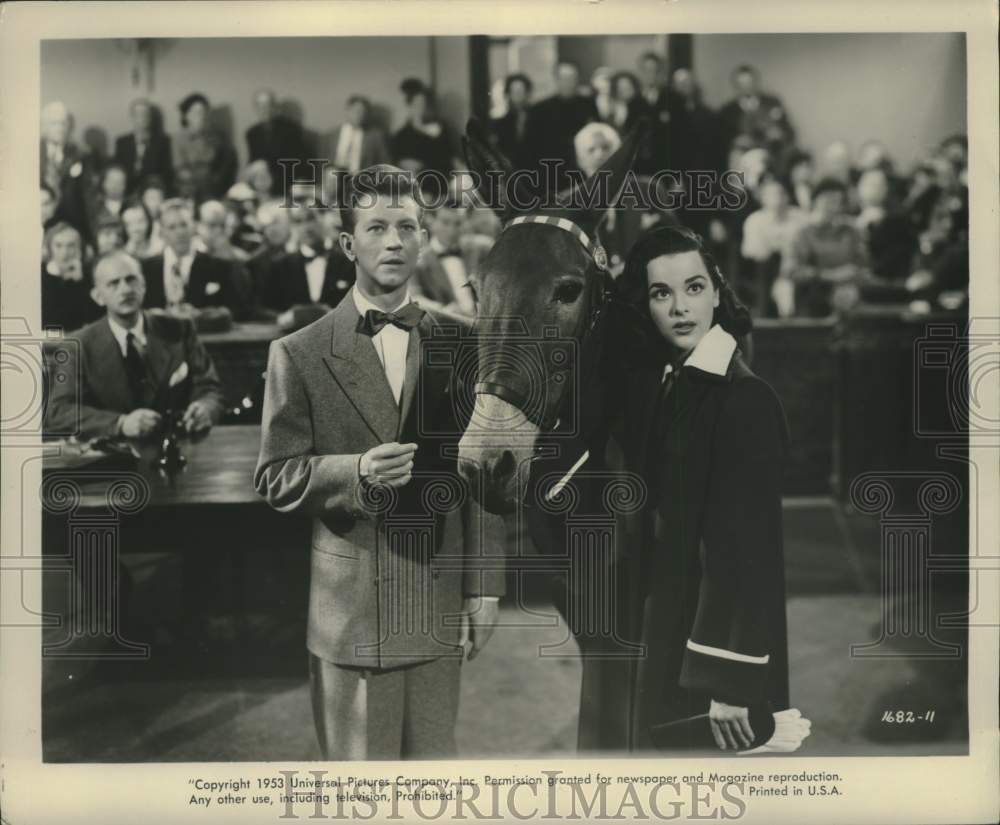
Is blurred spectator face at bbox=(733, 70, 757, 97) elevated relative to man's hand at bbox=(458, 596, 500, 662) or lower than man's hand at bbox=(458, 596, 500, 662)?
elevated

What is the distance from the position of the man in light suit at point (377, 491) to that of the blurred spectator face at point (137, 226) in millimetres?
570

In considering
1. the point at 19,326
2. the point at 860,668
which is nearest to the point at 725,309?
the point at 860,668

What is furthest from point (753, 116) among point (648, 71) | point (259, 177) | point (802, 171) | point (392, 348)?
point (259, 177)

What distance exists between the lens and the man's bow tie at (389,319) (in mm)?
3344

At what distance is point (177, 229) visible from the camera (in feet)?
11.2

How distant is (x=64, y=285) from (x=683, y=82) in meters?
2.13

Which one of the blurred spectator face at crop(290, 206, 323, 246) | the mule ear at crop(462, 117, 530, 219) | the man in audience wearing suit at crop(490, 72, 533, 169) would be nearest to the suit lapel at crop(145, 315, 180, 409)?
the blurred spectator face at crop(290, 206, 323, 246)

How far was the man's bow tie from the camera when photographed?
3344mm

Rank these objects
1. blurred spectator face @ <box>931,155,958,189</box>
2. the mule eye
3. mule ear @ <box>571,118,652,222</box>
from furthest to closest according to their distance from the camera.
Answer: blurred spectator face @ <box>931,155,958,189</box>
mule ear @ <box>571,118,652,222</box>
the mule eye

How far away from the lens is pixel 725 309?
3.43 metres

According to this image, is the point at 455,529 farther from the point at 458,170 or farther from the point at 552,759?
the point at 458,170

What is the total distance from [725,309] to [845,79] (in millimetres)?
850

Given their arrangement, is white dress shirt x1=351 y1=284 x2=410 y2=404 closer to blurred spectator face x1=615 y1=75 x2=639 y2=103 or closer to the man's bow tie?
the man's bow tie

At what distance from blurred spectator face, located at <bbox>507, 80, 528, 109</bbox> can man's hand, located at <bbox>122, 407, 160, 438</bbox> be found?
1.54 m
